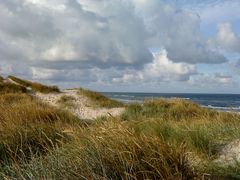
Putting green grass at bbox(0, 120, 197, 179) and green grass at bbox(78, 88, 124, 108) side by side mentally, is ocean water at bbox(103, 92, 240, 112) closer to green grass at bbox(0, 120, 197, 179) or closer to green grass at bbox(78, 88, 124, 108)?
green grass at bbox(78, 88, 124, 108)

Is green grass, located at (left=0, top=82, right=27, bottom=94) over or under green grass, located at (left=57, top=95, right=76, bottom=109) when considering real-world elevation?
over

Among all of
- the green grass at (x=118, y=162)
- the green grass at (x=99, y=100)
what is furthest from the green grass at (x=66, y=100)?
the green grass at (x=118, y=162)

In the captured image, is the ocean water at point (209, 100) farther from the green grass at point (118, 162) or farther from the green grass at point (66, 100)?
the green grass at point (118, 162)

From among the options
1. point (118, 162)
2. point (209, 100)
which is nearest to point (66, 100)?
point (118, 162)

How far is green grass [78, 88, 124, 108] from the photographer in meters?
22.5

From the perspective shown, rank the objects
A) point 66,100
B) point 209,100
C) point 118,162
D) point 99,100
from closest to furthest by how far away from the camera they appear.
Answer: point 118,162 < point 66,100 < point 99,100 < point 209,100

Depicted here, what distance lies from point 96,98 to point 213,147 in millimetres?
19093

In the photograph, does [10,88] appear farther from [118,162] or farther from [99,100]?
[118,162]

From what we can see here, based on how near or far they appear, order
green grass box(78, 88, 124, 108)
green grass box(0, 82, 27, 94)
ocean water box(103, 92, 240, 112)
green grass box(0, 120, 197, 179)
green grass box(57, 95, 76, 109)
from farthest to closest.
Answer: green grass box(0, 82, 27, 94) → green grass box(57, 95, 76, 109) → green grass box(78, 88, 124, 108) → ocean water box(103, 92, 240, 112) → green grass box(0, 120, 197, 179)

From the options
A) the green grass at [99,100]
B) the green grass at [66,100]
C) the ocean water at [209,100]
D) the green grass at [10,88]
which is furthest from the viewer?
the green grass at [10,88]

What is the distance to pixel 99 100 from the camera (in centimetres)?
2430

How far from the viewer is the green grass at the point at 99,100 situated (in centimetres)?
2255

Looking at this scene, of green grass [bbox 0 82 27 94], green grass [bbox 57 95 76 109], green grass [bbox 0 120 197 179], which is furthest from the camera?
green grass [bbox 0 82 27 94]

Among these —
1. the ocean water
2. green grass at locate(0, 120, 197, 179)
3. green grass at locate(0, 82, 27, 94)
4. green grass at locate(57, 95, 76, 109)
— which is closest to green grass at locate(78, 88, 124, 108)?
the ocean water
